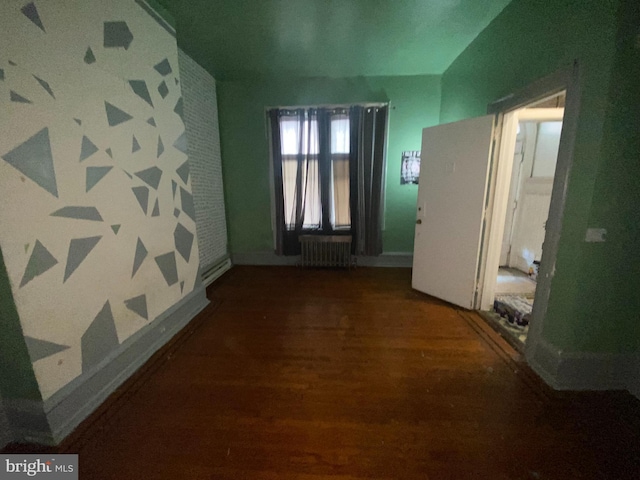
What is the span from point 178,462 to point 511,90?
348 cm

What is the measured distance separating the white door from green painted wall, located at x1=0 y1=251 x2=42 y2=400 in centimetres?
335

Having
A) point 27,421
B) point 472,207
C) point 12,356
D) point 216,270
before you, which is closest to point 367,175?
point 472,207

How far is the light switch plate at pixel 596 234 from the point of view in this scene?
1.50m

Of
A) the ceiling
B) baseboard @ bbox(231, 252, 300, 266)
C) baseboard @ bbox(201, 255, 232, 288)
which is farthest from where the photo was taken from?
baseboard @ bbox(231, 252, 300, 266)

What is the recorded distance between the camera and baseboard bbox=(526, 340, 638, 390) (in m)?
1.64

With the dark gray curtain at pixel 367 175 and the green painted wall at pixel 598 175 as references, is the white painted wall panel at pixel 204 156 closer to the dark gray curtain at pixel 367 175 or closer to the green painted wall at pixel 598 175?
the dark gray curtain at pixel 367 175

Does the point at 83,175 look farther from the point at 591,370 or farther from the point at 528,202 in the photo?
the point at 528,202

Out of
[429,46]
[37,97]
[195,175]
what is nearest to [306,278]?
[195,175]

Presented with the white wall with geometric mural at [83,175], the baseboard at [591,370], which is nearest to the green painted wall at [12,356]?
the white wall with geometric mural at [83,175]

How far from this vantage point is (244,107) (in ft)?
12.6

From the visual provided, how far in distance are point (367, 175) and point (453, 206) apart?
56.6 inches

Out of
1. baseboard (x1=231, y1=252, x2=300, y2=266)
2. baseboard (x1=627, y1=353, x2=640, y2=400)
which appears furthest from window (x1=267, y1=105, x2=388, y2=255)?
baseboard (x1=627, y1=353, x2=640, y2=400)

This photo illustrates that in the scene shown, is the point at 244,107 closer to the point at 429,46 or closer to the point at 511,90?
the point at 429,46

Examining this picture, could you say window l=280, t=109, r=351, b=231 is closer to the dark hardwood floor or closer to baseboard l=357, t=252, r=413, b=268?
baseboard l=357, t=252, r=413, b=268
